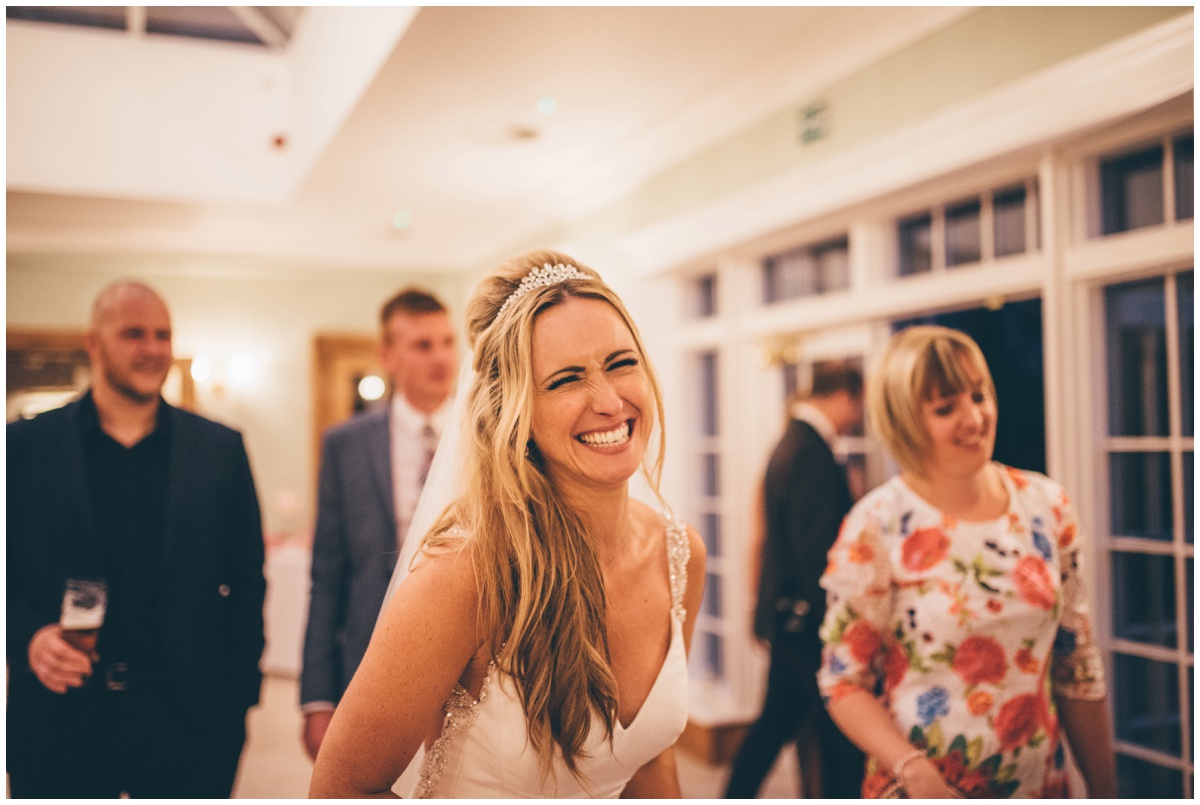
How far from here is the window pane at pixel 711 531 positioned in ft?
15.9

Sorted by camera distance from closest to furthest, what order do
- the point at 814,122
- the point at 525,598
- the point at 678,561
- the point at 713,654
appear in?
1. the point at 525,598
2. the point at 678,561
3. the point at 814,122
4. the point at 713,654

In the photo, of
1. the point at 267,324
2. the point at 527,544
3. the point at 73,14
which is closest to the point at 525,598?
the point at 527,544

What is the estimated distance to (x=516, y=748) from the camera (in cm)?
132

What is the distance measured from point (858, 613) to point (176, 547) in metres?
1.41

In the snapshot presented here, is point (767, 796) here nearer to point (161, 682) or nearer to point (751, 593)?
point (751, 593)

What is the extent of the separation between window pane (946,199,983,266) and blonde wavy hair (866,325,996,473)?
4.63 ft

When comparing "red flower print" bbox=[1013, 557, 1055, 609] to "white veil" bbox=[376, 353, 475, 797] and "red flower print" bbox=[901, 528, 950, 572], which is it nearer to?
"red flower print" bbox=[901, 528, 950, 572]

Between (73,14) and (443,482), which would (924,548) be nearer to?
(443,482)

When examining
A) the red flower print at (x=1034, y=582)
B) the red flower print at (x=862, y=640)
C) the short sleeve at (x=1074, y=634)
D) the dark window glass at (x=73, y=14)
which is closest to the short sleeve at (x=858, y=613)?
the red flower print at (x=862, y=640)

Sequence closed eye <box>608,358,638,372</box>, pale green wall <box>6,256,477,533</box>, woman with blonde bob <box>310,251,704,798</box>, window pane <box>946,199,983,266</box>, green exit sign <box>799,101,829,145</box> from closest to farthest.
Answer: woman with blonde bob <box>310,251,704,798</box>
closed eye <box>608,358,638,372</box>
window pane <box>946,199,983,266</box>
green exit sign <box>799,101,829,145</box>
pale green wall <box>6,256,477,533</box>

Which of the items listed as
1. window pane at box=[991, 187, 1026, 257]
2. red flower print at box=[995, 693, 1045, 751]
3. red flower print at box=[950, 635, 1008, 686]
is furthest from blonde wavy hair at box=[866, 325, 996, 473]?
window pane at box=[991, 187, 1026, 257]

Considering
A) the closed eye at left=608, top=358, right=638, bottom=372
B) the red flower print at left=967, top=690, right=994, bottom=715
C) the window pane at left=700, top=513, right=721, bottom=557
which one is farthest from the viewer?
the window pane at left=700, top=513, right=721, bottom=557

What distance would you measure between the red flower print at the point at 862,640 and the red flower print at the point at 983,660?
0.52 ft

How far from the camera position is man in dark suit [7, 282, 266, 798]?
6.42 ft
